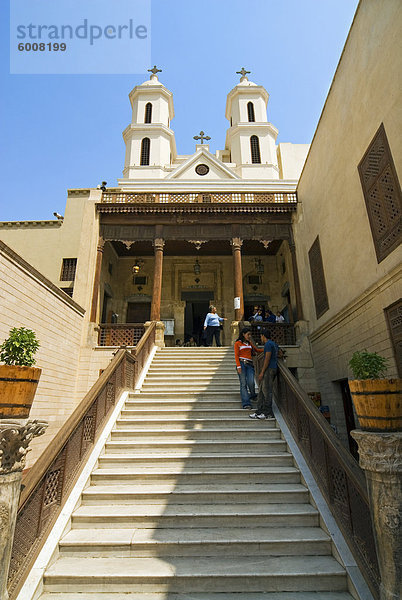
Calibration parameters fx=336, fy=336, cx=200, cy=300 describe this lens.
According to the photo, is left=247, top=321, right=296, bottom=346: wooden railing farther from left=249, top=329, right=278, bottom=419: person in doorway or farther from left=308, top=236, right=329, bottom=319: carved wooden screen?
left=249, top=329, right=278, bottom=419: person in doorway

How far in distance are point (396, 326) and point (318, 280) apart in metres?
4.28

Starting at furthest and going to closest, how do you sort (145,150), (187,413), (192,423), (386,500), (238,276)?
1. (145,150)
2. (238,276)
3. (187,413)
4. (192,423)
5. (386,500)

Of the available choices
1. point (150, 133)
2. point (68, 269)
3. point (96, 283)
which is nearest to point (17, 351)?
point (96, 283)

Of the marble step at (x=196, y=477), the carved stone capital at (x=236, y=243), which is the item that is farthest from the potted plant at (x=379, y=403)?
the carved stone capital at (x=236, y=243)

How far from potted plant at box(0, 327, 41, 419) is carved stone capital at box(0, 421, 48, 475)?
0.09 metres

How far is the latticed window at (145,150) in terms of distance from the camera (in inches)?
884

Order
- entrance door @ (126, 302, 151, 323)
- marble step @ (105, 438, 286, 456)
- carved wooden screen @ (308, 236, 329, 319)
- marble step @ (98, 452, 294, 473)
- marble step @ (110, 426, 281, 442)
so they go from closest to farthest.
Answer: marble step @ (98, 452, 294, 473)
marble step @ (105, 438, 286, 456)
marble step @ (110, 426, 281, 442)
carved wooden screen @ (308, 236, 329, 319)
entrance door @ (126, 302, 151, 323)

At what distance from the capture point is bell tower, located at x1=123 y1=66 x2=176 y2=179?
2163cm

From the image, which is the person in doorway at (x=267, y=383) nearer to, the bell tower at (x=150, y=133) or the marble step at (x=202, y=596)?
the marble step at (x=202, y=596)

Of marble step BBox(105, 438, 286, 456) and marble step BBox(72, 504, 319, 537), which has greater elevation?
marble step BBox(105, 438, 286, 456)

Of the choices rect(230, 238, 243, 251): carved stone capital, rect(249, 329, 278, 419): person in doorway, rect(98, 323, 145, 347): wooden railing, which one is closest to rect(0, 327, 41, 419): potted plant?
rect(249, 329, 278, 419): person in doorway

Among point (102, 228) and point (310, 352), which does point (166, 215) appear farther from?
point (310, 352)

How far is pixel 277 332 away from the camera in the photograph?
1123 centimetres

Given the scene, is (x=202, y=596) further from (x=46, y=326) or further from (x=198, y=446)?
(x=46, y=326)
